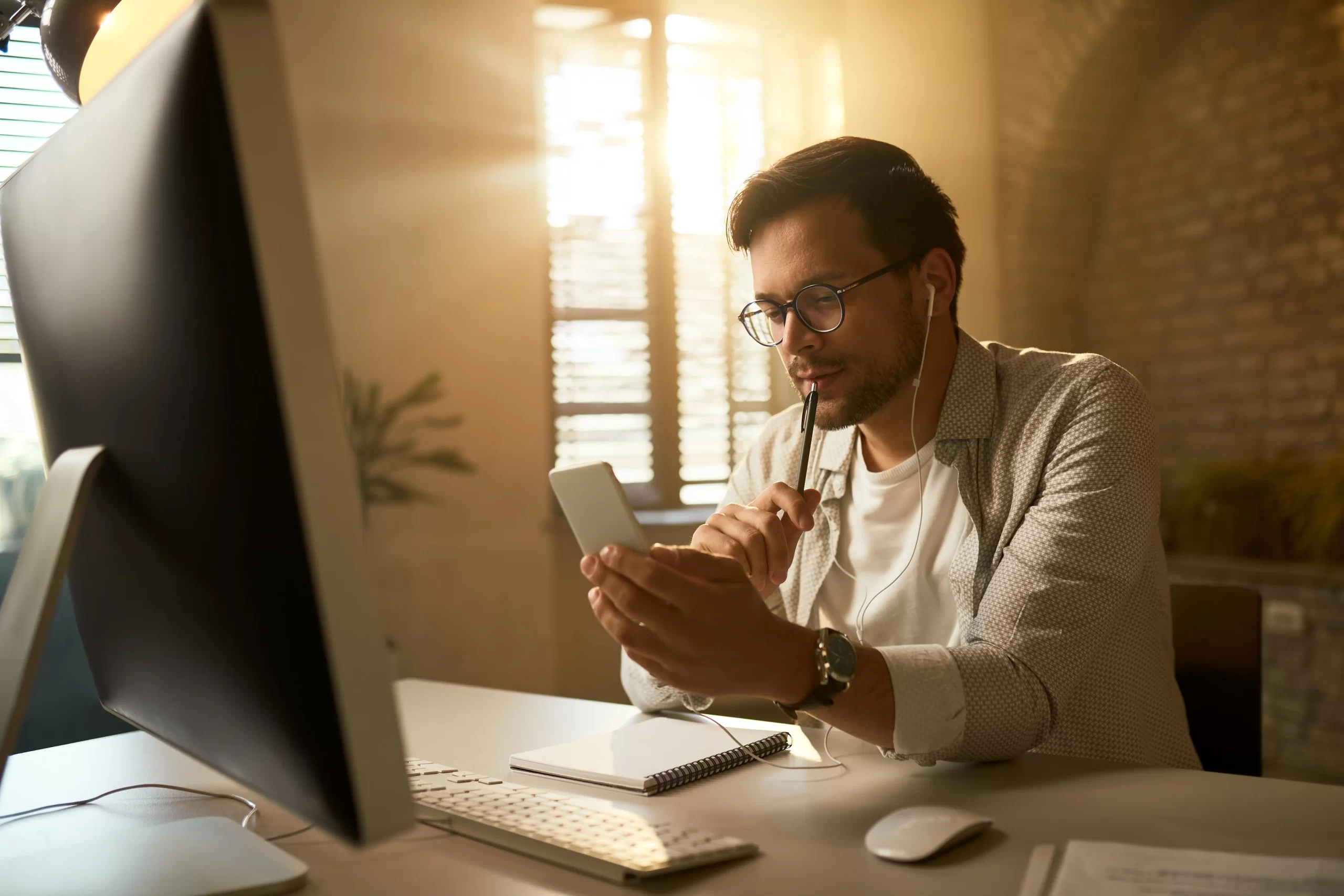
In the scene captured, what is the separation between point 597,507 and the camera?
856mm

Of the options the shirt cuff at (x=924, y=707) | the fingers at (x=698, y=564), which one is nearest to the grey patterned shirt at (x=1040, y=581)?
the shirt cuff at (x=924, y=707)

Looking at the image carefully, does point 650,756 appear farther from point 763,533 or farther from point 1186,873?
point 1186,873

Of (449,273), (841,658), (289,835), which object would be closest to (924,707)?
(841,658)

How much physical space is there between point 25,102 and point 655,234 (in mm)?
2135

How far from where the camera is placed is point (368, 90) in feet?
12.1

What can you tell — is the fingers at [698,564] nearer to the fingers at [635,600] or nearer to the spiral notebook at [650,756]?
the fingers at [635,600]

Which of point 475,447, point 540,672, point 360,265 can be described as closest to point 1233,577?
point 540,672

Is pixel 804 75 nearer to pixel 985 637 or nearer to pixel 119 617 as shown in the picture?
pixel 985 637

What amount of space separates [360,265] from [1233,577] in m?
3.29

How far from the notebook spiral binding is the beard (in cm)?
60

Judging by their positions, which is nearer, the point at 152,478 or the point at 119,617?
the point at 152,478

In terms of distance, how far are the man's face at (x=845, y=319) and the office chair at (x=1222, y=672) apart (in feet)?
1.68

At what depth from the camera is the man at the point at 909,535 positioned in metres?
0.93

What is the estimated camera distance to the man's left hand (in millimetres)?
856
